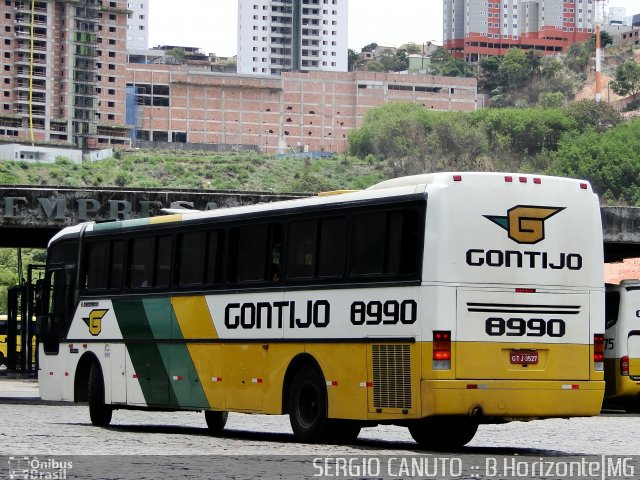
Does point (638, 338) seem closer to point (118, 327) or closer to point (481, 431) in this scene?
point (481, 431)

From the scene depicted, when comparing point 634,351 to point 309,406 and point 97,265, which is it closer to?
point 97,265

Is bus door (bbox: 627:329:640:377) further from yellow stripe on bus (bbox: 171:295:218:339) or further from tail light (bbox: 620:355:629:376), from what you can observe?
yellow stripe on bus (bbox: 171:295:218:339)

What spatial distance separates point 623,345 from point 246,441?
11.7m

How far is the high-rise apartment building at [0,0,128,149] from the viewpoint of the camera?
7288 inches

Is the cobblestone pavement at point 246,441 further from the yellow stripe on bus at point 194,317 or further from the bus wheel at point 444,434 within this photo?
the yellow stripe on bus at point 194,317

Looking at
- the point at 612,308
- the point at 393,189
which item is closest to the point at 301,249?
the point at 393,189

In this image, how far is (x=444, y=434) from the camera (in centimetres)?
1784

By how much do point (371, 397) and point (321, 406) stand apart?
0.85 m

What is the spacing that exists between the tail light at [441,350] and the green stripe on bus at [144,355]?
17.4 feet

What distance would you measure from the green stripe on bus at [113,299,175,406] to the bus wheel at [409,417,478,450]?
3917 mm

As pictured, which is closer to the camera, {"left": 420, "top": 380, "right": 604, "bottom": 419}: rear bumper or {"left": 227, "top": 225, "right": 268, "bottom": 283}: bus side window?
{"left": 420, "top": 380, "right": 604, "bottom": 419}: rear bumper

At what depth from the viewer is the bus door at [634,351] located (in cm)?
2819

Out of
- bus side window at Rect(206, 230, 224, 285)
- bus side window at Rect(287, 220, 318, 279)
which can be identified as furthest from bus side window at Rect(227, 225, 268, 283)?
bus side window at Rect(287, 220, 318, 279)

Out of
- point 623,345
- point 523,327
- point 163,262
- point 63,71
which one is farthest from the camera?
point 63,71
